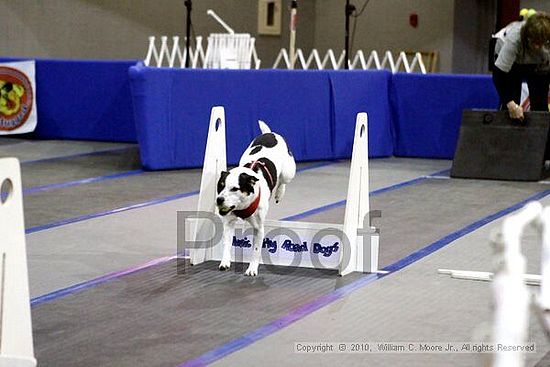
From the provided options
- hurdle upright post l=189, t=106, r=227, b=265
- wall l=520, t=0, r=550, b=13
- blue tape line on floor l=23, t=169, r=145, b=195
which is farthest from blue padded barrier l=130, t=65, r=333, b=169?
wall l=520, t=0, r=550, b=13

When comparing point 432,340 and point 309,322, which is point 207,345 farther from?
point 432,340

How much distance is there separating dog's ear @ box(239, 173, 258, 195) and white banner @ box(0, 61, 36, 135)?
7305 millimetres

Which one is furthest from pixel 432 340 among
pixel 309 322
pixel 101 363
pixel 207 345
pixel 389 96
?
pixel 389 96

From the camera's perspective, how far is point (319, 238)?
530cm

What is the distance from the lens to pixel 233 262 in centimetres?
555

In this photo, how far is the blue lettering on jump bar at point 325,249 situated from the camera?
5297mm

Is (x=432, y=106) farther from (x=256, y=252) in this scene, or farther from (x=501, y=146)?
(x=256, y=252)

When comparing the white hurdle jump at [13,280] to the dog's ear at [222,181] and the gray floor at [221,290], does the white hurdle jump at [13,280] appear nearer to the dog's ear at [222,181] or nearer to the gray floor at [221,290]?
the gray floor at [221,290]

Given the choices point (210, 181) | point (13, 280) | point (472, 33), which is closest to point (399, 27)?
point (472, 33)

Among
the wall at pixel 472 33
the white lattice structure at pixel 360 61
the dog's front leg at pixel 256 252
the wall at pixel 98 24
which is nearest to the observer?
the dog's front leg at pixel 256 252

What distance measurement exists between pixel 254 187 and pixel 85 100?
7.10 meters

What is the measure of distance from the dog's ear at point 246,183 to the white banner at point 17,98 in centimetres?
731

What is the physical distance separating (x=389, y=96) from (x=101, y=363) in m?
7.70

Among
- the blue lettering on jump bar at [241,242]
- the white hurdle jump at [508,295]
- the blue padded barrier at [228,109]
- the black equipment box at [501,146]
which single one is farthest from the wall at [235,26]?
the white hurdle jump at [508,295]
